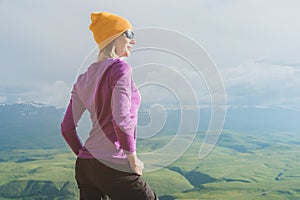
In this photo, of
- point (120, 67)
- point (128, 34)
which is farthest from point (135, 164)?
point (128, 34)

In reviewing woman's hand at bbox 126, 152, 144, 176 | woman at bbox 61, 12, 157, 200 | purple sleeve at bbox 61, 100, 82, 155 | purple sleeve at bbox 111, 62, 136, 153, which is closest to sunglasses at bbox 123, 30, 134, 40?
woman at bbox 61, 12, 157, 200

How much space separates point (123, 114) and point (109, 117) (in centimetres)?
20

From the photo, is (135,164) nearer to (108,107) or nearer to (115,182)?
(115,182)

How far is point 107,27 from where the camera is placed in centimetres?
330

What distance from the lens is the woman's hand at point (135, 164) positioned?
9.69ft

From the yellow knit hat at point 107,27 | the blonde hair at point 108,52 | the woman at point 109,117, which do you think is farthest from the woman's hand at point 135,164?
the yellow knit hat at point 107,27

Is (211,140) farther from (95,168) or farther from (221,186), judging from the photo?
(221,186)

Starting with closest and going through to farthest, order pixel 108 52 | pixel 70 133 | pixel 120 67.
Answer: pixel 120 67 → pixel 108 52 → pixel 70 133

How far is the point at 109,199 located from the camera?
11.1ft

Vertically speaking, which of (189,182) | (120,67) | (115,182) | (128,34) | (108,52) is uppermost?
(128,34)

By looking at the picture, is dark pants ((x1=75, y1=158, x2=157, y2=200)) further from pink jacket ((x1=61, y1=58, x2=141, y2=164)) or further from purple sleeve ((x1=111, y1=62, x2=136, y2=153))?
purple sleeve ((x1=111, y1=62, x2=136, y2=153))

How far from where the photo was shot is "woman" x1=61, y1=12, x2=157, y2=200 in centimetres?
293

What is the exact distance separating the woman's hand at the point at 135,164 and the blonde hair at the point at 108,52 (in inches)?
33.6

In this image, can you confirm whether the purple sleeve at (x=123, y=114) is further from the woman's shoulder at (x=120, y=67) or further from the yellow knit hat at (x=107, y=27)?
the yellow knit hat at (x=107, y=27)
